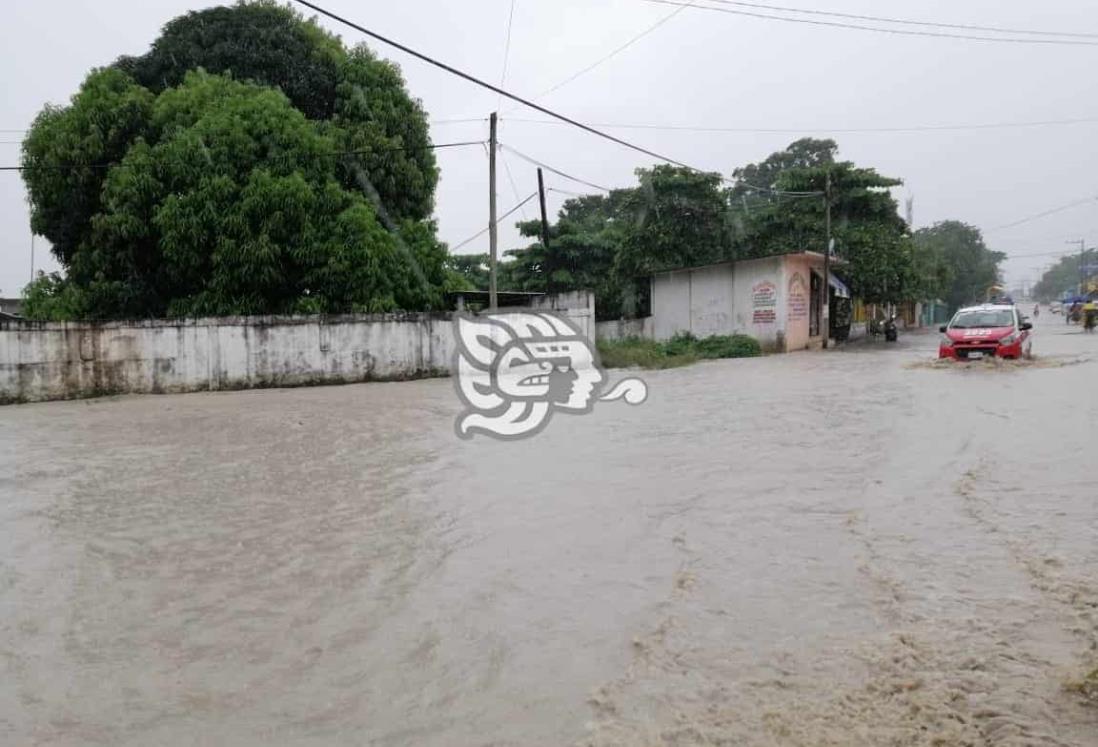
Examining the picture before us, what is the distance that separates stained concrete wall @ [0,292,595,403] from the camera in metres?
14.1

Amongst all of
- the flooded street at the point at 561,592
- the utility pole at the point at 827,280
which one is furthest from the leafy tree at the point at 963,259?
the flooded street at the point at 561,592

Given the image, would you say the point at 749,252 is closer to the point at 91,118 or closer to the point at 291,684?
the point at 91,118

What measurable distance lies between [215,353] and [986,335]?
613 inches

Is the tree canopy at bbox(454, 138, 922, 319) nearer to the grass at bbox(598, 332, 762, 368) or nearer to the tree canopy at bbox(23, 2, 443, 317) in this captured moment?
the grass at bbox(598, 332, 762, 368)

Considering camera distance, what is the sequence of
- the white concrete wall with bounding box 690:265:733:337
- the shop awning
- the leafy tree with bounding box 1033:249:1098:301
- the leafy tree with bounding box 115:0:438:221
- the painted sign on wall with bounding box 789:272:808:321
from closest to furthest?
the leafy tree with bounding box 115:0:438:221, the painted sign on wall with bounding box 789:272:808:321, the white concrete wall with bounding box 690:265:733:337, the shop awning, the leafy tree with bounding box 1033:249:1098:301

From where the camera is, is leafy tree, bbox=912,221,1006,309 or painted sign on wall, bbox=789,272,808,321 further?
leafy tree, bbox=912,221,1006,309

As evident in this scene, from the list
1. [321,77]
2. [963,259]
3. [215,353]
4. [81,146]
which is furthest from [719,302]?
[963,259]

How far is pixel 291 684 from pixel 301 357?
44.6ft

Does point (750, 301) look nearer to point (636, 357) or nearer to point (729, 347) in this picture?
point (729, 347)

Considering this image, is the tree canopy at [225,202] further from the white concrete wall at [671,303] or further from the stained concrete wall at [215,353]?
the white concrete wall at [671,303]

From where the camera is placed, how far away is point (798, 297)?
998 inches

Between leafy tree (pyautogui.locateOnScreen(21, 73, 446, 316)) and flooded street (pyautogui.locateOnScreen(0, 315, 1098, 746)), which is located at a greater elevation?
leafy tree (pyautogui.locateOnScreen(21, 73, 446, 316))

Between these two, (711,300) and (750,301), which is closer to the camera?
(750,301)

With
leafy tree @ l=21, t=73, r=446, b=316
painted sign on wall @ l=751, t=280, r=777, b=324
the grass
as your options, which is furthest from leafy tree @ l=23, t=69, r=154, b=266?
painted sign on wall @ l=751, t=280, r=777, b=324
